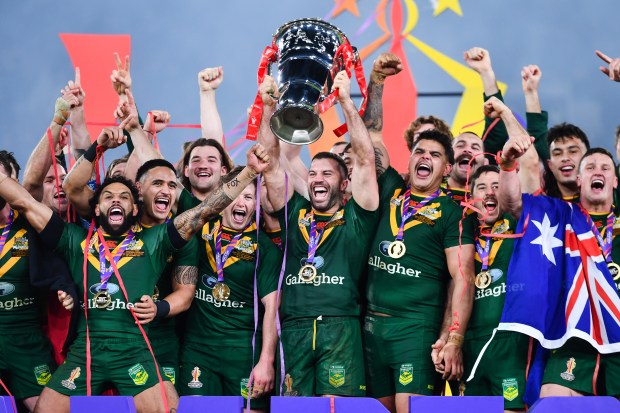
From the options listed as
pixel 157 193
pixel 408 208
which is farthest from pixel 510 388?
pixel 157 193

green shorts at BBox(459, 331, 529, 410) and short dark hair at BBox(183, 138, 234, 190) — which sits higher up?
short dark hair at BBox(183, 138, 234, 190)

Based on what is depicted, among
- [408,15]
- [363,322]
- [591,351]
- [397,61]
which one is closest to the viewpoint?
[591,351]

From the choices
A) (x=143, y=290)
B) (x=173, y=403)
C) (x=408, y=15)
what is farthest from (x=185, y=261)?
(x=408, y=15)

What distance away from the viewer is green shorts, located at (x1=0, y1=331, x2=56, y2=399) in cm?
474

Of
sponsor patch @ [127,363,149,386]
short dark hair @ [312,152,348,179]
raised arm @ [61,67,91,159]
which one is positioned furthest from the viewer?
raised arm @ [61,67,91,159]

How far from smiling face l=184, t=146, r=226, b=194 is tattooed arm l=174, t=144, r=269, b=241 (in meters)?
0.51

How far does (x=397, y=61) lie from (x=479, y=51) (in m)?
0.51

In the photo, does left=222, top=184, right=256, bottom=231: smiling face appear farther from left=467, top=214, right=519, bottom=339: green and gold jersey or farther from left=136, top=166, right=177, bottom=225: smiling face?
left=467, top=214, right=519, bottom=339: green and gold jersey

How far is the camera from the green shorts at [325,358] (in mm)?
4484

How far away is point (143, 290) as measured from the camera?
15.1 ft

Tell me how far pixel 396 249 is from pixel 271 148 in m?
0.77

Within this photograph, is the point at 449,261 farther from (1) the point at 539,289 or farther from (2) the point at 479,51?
(2) the point at 479,51

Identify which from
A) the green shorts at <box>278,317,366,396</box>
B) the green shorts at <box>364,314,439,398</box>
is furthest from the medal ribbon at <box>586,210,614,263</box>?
the green shorts at <box>278,317,366,396</box>

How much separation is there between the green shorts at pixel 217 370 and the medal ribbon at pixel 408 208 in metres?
0.90
